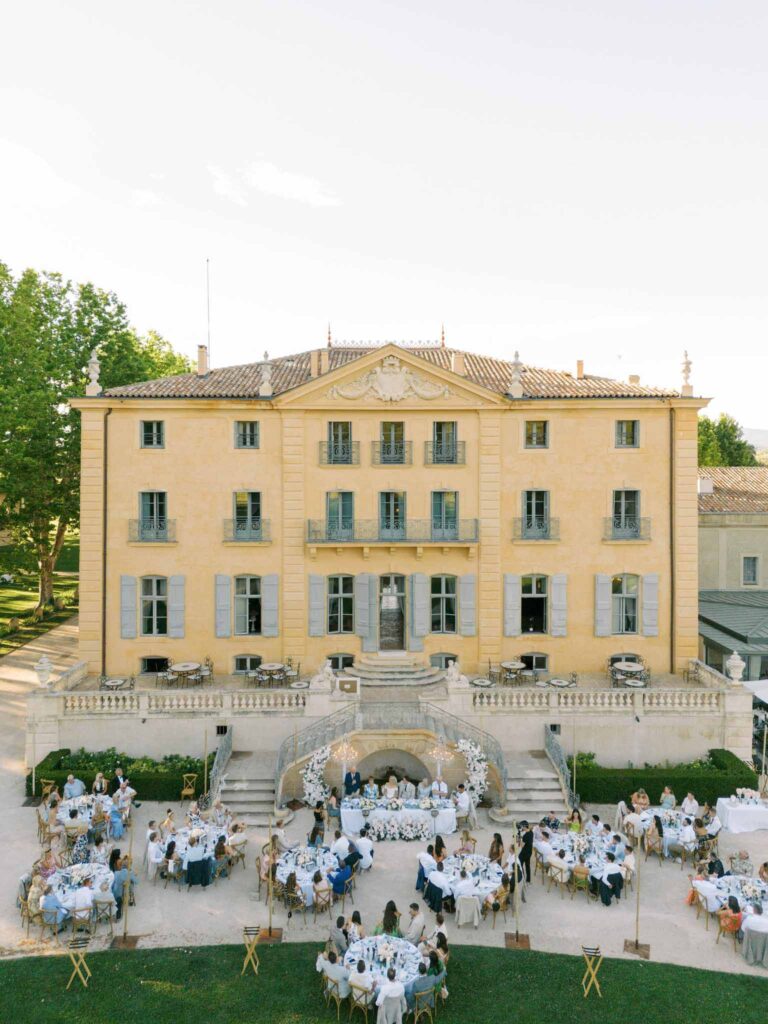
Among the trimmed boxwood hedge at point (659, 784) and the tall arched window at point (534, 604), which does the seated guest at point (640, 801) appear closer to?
the trimmed boxwood hedge at point (659, 784)

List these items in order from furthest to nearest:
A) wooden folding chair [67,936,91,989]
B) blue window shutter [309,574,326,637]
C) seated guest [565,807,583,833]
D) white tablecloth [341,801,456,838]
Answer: blue window shutter [309,574,326,637] → white tablecloth [341,801,456,838] → seated guest [565,807,583,833] → wooden folding chair [67,936,91,989]

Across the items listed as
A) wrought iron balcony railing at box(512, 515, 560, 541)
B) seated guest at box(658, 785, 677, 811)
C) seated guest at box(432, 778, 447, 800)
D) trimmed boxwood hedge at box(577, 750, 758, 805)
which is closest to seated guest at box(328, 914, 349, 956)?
seated guest at box(432, 778, 447, 800)

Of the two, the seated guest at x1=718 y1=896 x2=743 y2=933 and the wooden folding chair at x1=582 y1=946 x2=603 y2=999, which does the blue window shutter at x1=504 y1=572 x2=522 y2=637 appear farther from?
the wooden folding chair at x1=582 y1=946 x2=603 y2=999

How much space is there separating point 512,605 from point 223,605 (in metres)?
10.5

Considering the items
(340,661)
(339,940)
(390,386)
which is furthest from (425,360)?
(339,940)

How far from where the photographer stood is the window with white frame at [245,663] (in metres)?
27.2

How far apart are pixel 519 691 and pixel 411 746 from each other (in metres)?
3.91

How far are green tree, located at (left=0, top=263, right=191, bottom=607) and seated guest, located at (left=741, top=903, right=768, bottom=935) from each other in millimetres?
30914

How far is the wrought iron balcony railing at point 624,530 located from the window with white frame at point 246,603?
1279cm

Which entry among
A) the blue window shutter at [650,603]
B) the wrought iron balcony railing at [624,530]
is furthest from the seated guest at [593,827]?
the wrought iron balcony railing at [624,530]

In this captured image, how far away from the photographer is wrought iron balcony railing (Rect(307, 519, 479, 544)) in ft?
88.2

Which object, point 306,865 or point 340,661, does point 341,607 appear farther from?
point 306,865

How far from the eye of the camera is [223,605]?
88.7 feet

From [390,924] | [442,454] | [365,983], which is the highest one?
[442,454]
